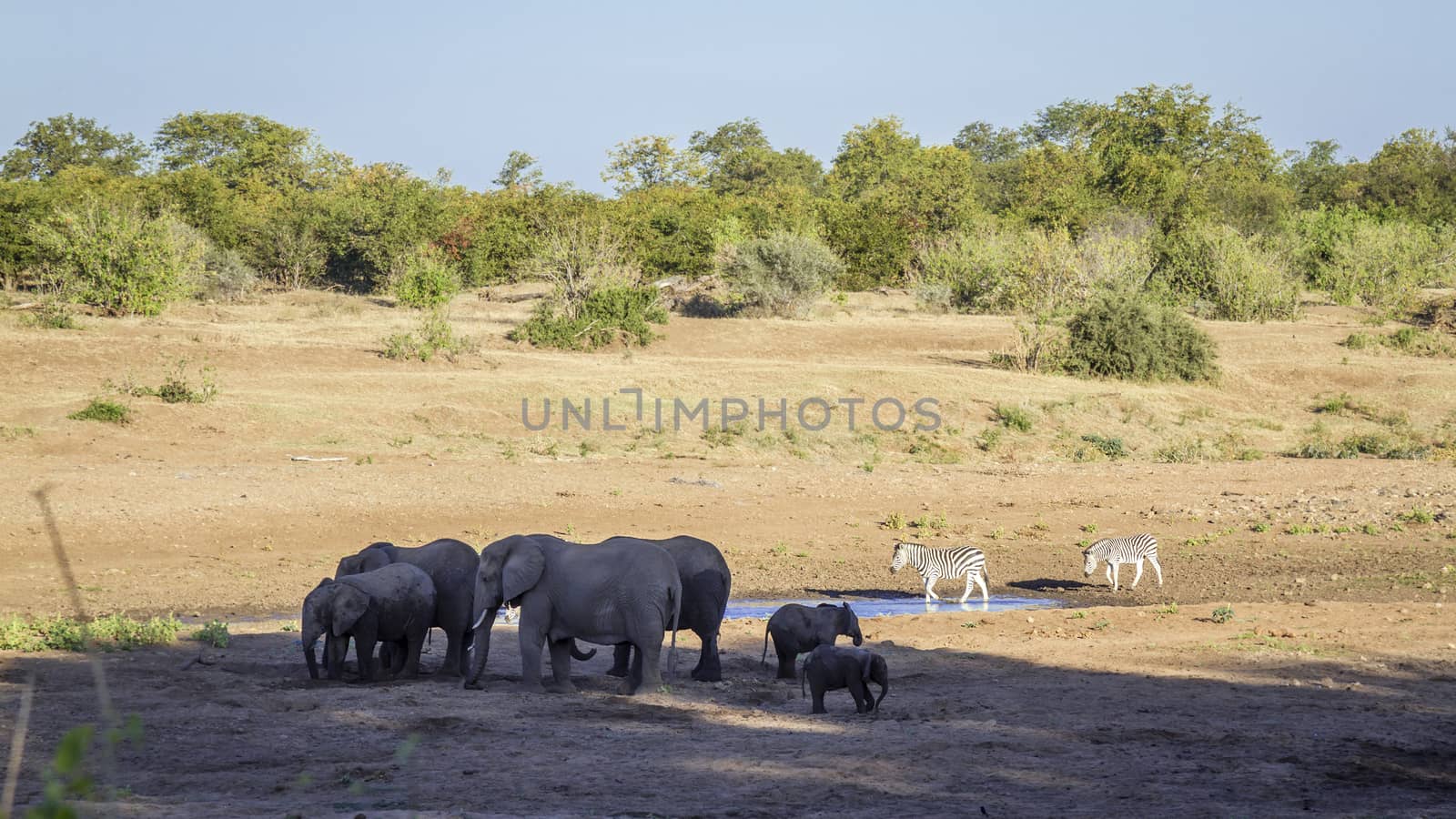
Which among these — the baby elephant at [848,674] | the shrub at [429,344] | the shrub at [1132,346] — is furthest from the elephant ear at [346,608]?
the shrub at [1132,346]

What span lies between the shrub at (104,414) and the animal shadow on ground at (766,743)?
13.4 m

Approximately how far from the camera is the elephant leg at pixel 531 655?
10.2 m

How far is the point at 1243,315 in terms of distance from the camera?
45031 millimetres

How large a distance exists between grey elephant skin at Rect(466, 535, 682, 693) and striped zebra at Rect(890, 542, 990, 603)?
636cm

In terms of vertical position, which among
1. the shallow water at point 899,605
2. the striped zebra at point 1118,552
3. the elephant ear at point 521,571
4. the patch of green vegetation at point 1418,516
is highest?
the elephant ear at point 521,571

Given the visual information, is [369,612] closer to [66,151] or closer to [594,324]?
[594,324]

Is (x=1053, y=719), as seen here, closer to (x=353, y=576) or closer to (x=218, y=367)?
(x=353, y=576)

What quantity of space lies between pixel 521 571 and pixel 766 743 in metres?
2.56

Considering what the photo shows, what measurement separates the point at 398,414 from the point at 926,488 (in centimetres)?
959

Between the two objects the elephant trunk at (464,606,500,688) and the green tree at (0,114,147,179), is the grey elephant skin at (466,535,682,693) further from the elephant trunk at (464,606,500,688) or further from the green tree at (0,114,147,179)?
the green tree at (0,114,147,179)

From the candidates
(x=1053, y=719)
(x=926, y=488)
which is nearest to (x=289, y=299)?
(x=926, y=488)

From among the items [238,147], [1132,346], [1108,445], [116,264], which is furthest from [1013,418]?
[238,147]

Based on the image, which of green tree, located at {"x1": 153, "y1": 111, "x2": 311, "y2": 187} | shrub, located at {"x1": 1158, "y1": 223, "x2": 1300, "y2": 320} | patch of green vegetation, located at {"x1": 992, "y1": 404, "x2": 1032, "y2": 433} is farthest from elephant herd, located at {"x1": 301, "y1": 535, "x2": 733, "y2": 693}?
green tree, located at {"x1": 153, "y1": 111, "x2": 311, "y2": 187}

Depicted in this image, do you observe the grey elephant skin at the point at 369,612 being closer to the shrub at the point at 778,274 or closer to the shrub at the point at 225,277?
the shrub at the point at 778,274
